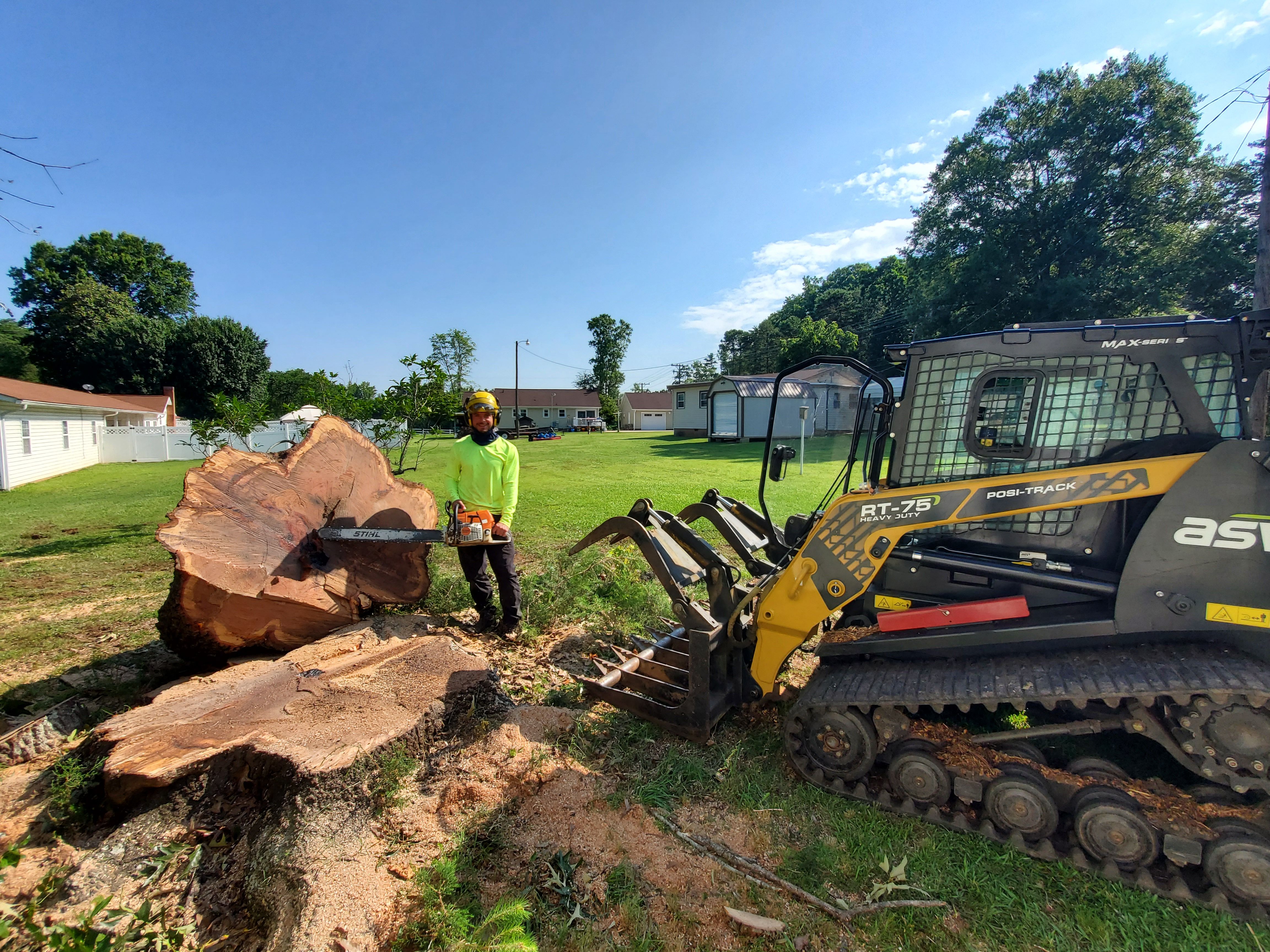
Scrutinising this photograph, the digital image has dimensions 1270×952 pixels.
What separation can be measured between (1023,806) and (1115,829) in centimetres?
32

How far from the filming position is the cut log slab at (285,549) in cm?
378

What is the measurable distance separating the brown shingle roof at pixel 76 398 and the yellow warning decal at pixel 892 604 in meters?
22.3

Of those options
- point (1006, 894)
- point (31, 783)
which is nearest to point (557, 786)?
point (1006, 894)

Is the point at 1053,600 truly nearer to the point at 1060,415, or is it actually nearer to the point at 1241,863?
the point at 1060,415

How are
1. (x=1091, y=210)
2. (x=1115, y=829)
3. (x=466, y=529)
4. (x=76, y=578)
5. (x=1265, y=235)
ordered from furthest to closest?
1. (x=1091, y=210)
2. (x=1265, y=235)
3. (x=76, y=578)
4. (x=466, y=529)
5. (x=1115, y=829)

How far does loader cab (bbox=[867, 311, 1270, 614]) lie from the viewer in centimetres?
247

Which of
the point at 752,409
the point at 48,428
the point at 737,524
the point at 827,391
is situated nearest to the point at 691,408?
the point at 752,409

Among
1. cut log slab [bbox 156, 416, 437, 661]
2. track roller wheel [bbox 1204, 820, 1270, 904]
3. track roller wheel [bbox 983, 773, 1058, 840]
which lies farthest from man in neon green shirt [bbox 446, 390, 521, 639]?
track roller wheel [bbox 1204, 820, 1270, 904]

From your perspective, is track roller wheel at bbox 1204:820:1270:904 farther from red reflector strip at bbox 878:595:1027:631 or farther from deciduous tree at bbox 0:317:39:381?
deciduous tree at bbox 0:317:39:381

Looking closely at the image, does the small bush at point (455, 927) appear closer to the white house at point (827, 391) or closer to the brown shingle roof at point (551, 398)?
the white house at point (827, 391)

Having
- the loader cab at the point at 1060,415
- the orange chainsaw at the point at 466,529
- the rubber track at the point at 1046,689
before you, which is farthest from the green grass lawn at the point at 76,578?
the loader cab at the point at 1060,415

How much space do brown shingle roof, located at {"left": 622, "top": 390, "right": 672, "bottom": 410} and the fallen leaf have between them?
55.4 m

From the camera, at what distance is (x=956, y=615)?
9.34ft

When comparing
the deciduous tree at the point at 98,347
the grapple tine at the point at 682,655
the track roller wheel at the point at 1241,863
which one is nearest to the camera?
the track roller wheel at the point at 1241,863
